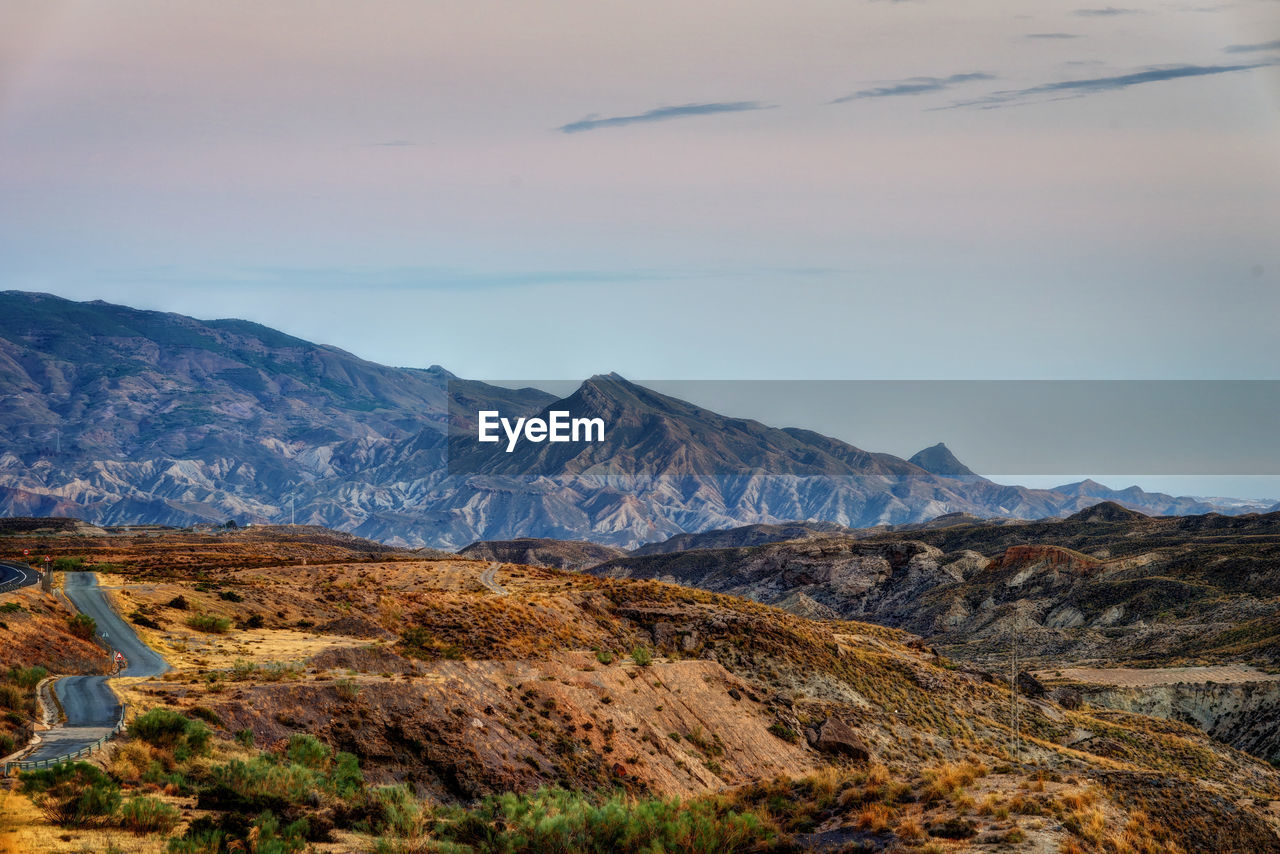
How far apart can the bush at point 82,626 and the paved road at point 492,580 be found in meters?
26.6

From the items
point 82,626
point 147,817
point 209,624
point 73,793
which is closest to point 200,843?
point 147,817

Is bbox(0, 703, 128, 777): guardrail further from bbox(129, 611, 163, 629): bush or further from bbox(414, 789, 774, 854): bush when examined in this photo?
bbox(129, 611, 163, 629): bush

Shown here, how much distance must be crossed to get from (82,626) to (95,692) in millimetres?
11257

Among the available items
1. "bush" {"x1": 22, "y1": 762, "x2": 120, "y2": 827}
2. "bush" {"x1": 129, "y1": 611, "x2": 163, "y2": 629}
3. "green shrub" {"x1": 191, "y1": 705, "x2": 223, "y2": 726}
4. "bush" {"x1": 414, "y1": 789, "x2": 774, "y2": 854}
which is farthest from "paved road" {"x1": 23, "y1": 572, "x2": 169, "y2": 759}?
"bush" {"x1": 414, "y1": 789, "x2": 774, "y2": 854}

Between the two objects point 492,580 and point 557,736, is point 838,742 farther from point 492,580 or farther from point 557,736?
point 492,580

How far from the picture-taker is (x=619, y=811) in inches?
1005

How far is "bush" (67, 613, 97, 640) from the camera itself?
4241 centimetres

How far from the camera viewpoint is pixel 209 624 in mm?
49125

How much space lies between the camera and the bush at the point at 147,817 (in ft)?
72.3

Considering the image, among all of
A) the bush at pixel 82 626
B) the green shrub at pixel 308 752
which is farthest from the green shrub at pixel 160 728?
the bush at pixel 82 626

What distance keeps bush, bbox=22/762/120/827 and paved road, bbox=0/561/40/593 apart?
30.9m

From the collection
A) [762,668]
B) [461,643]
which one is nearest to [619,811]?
[461,643]

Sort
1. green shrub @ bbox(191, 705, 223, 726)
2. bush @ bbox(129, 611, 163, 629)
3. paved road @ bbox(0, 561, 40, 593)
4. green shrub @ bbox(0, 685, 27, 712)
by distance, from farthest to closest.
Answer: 1. paved road @ bbox(0, 561, 40, 593)
2. bush @ bbox(129, 611, 163, 629)
3. green shrub @ bbox(191, 705, 223, 726)
4. green shrub @ bbox(0, 685, 27, 712)

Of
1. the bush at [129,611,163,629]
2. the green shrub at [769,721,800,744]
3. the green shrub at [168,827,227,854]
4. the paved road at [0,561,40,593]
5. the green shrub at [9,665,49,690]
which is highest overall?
the green shrub at [9,665,49,690]
